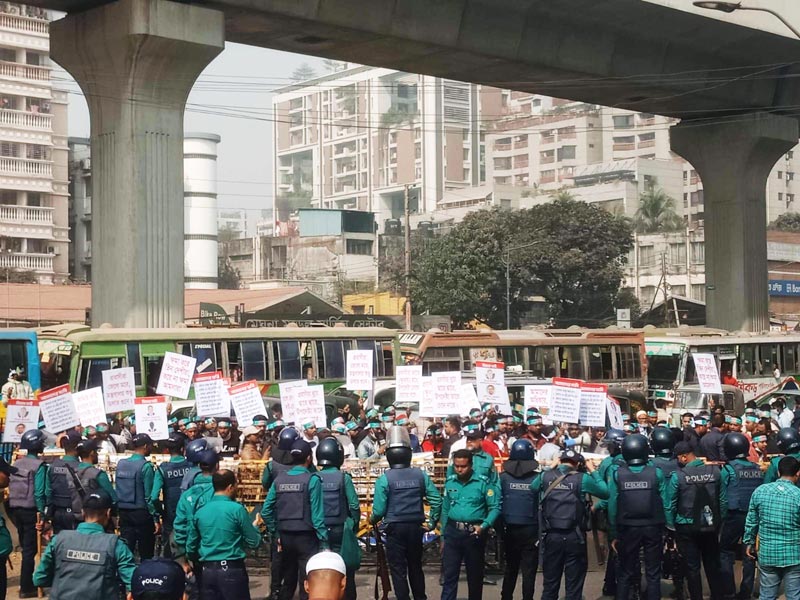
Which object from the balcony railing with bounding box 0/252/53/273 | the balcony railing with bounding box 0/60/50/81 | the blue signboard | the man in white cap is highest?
the balcony railing with bounding box 0/60/50/81

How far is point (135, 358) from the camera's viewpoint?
84.4ft

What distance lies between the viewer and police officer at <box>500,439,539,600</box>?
11.5m

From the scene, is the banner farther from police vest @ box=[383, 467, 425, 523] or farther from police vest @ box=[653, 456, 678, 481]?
police vest @ box=[653, 456, 678, 481]

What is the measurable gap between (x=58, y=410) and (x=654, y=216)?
91069mm

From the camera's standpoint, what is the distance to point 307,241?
345 feet

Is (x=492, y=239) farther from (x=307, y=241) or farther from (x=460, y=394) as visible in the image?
(x=460, y=394)

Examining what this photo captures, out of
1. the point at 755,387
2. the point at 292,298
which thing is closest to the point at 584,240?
the point at 292,298

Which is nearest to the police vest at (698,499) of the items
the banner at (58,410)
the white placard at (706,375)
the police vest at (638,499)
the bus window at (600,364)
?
the police vest at (638,499)

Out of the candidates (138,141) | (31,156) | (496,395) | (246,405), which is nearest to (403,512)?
(246,405)

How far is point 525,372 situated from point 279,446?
62.9 feet

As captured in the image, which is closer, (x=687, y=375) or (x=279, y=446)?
(x=279, y=446)

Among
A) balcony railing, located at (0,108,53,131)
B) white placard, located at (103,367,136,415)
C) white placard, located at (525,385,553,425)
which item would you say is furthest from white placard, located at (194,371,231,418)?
balcony railing, located at (0,108,53,131)

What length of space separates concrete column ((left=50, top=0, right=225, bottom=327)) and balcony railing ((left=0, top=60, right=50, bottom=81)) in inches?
2199

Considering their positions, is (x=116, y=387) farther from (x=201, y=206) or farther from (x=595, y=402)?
(x=201, y=206)
